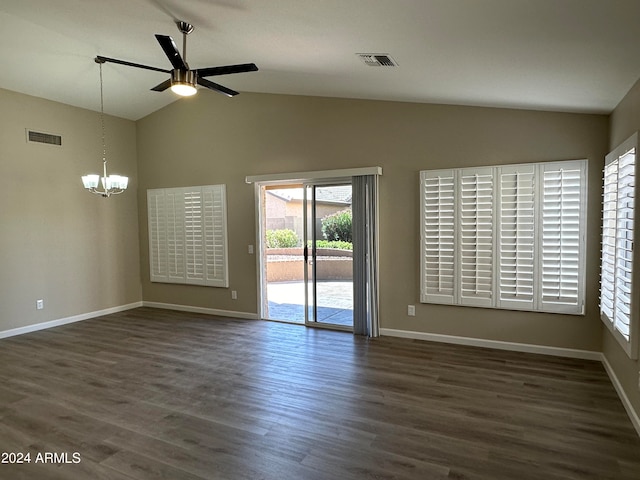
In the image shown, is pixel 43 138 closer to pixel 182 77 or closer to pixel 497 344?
pixel 182 77

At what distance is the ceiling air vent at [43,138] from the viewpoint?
552cm

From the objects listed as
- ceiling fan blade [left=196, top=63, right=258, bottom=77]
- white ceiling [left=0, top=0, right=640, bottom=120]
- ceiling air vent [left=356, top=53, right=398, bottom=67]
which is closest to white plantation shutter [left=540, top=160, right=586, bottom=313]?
white ceiling [left=0, top=0, right=640, bottom=120]

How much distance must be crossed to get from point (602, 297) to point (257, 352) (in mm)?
3633

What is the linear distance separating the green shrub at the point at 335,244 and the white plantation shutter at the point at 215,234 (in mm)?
1681

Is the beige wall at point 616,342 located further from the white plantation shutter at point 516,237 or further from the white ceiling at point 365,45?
the white plantation shutter at point 516,237

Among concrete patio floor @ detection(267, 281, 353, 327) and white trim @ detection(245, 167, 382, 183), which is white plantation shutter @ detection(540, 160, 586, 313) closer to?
white trim @ detection(245, 167, 382, 183)

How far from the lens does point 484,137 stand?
449 cm

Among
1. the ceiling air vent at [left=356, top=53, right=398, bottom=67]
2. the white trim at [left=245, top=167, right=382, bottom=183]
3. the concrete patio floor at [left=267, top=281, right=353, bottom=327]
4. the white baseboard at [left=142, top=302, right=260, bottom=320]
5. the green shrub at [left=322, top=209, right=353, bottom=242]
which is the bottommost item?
the white baseboard at [left=142, top=302, right=260, bottom=320]

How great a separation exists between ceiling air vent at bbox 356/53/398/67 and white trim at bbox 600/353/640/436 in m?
3.27

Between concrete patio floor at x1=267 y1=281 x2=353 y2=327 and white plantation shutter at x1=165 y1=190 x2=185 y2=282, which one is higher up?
white plantation shutter at x1=165 y1=190 x2=185 y2=282

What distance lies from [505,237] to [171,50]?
3803 millimetres

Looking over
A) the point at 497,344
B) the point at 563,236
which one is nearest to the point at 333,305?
the point at 497,344

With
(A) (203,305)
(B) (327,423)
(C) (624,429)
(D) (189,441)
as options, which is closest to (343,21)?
(B) (327,423)

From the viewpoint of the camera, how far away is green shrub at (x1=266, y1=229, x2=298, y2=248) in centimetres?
741
